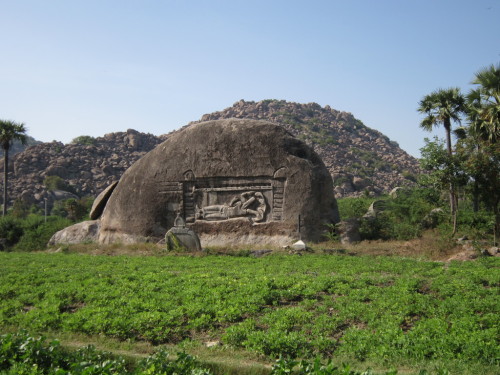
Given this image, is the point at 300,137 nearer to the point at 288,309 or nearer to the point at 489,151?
the point at 489,151

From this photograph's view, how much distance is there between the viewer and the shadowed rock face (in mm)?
18391

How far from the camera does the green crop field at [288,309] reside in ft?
21.5

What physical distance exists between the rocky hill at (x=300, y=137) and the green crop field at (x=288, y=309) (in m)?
40.8

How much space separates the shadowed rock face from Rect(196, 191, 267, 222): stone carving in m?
0.04

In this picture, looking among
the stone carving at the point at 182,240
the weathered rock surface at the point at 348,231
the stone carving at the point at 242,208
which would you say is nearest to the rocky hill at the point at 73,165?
the stone carving at the point at 242,208

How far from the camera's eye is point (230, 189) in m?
19.1

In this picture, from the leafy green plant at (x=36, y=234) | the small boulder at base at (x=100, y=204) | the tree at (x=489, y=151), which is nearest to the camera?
the tree at (x=489, y=151)

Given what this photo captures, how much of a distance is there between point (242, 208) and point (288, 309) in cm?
1062

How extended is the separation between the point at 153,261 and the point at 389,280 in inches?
294

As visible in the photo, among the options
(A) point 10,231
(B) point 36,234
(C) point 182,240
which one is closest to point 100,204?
(B) point 36,234

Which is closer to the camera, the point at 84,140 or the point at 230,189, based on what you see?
the point at 230,189

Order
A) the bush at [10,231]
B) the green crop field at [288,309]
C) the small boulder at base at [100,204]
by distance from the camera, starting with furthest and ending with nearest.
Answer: the bush at [10,231] → the small boulder at base at [100,204] → the green crop field at [288,309]

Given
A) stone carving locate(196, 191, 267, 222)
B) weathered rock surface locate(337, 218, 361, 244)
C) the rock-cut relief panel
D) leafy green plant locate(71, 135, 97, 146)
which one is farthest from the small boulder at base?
leafy green plant locate(71, 135, 97, 146)

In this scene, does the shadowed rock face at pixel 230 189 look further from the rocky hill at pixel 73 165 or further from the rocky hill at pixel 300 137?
the rocky hill at pixel 73 165
